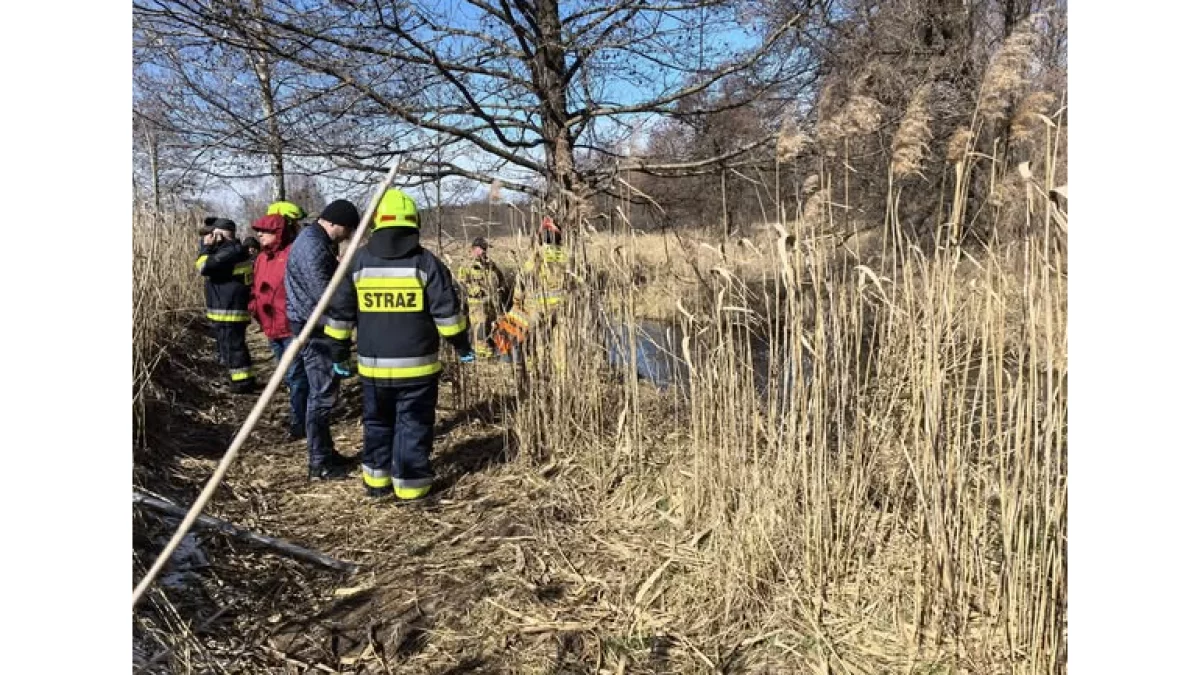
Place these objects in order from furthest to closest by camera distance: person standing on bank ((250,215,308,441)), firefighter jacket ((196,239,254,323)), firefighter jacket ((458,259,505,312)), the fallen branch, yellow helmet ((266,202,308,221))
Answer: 1. firefighter jacket ((196,239,254,323))
2. firefighter jacket ((458,259,505,312))
3. yellow helmet ((266,202,308,221))
4. person standing on bank ((250,215,308,441))
5. the fallen branch

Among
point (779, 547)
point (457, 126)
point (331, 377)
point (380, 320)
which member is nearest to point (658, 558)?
point (779, 547)

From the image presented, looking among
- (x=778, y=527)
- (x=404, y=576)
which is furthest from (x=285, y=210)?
(x=778, y=527)

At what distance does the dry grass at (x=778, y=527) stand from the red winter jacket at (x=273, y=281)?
1471 mm

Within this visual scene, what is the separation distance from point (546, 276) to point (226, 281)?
3165 mm

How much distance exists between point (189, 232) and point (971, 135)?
10733 mm

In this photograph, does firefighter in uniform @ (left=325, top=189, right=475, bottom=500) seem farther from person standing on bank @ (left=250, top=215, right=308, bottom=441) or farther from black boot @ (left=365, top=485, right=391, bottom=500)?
person standing on bank @ (left=250, top=215, right=308, bottom=441)

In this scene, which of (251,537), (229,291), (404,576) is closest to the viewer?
(404,576)

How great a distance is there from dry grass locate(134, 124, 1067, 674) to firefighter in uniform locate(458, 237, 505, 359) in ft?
4.39

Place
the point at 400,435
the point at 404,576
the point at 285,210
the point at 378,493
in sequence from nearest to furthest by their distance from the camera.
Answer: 1. the point at 404,576
2. the point at 400,435
3. the point at 378,493
4. the point at 285,210

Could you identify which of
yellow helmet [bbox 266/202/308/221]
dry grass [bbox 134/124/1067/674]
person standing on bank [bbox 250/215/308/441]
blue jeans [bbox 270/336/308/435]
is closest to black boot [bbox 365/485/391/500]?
dry grass [bbox 134/124/1067/674]

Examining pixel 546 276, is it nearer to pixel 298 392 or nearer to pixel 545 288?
pixel 545 288

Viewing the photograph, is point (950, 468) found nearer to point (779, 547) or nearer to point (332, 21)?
point (779, 547)

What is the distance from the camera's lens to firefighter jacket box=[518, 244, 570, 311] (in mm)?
3828

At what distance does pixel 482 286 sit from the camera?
16.9 ft
